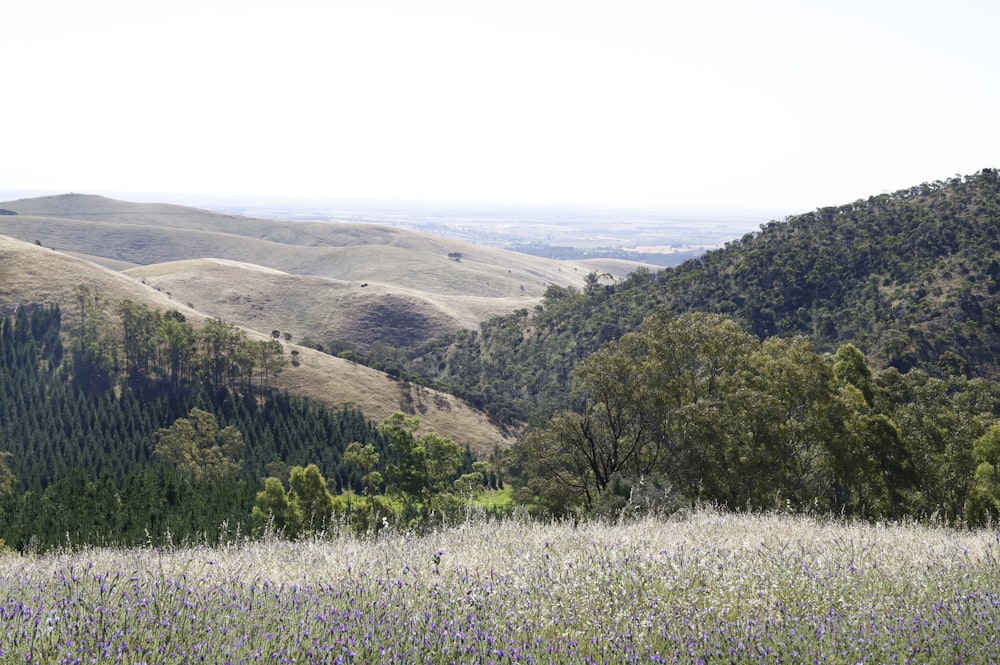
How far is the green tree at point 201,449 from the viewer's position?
65625mm

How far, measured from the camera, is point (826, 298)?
107m

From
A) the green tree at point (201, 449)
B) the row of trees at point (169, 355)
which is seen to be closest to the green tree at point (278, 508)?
the green tree at point (201, 449)

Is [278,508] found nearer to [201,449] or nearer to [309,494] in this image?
[309,494]

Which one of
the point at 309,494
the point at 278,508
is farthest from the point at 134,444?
the point at 309,494

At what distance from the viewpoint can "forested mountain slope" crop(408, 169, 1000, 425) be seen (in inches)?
3278

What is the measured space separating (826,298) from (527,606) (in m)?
112

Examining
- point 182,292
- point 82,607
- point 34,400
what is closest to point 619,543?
point 82,607

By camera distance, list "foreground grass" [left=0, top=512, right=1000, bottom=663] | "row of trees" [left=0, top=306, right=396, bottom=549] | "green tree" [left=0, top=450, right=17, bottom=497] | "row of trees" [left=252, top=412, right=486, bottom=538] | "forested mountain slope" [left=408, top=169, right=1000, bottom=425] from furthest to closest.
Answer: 1. "forested mountain slope" [left=408, top=169, right=1000, bottom=425]
2. "green tree" [left=0, top=450, right=17, bottom=497]
3. "row of trees" [left=0, top=306, right=396, bottom=549]
4. "row of trees" [left=252, top=412, right=486, bottom=538]
5. "foreground grass" [left=0, top=512, right=1000, bottom=663]

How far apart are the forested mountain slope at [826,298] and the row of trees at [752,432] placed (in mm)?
47468

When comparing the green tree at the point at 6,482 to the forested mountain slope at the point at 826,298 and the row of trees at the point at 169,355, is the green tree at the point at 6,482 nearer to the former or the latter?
the row of trees at the point at 169,355

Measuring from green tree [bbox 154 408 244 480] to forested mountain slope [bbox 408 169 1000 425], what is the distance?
34.8m

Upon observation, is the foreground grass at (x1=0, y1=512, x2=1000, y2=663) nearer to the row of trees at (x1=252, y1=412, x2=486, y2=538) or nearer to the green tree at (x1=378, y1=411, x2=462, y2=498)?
the row of trees at (x1=252, y1=412, x2=486, y2=538)

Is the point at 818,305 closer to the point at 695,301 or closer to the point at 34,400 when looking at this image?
the point at 695,301

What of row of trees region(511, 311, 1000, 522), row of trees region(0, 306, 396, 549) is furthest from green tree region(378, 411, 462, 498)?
row of trees region(511, 311, 1000, 522)
